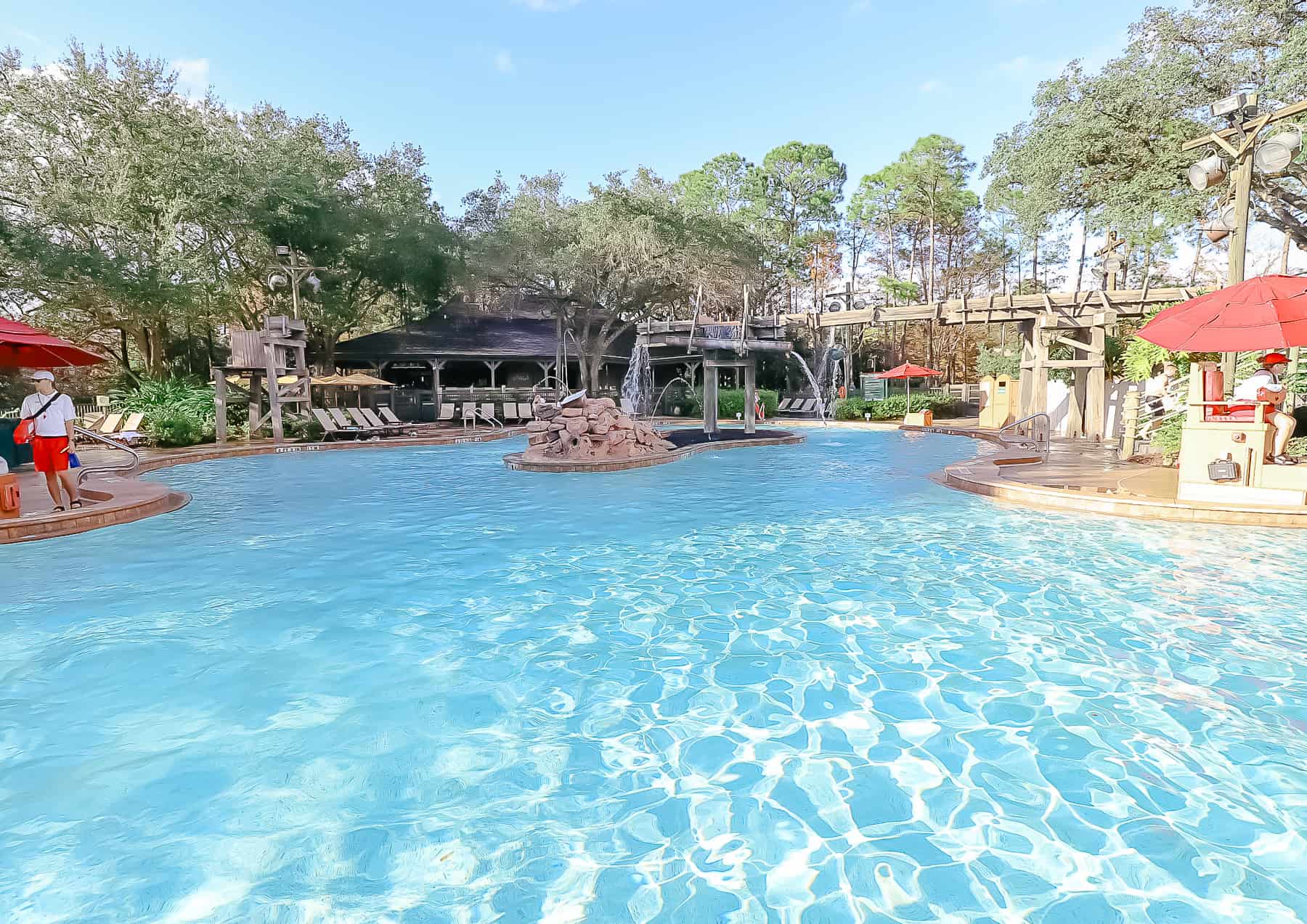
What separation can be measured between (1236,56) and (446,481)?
24.3 m

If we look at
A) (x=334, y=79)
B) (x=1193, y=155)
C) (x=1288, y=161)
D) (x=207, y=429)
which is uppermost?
(x=334, y=79)

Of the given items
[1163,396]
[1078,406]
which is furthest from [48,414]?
[1078,406]

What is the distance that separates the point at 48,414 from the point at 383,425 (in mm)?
13348

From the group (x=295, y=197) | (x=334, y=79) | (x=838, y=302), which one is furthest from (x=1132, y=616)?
(x=334, y=79)

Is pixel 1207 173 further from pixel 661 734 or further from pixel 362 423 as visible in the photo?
pixel 362 423

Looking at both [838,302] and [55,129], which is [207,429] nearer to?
[55,129]

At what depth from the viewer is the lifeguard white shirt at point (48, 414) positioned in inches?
316

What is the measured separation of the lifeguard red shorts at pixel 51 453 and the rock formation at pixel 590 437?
293 inches

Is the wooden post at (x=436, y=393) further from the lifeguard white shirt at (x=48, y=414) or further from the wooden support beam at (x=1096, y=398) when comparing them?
the wooden support beam at (x=1096, y=398)

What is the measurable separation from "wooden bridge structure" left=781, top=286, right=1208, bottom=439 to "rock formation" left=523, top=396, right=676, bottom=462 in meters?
10.7

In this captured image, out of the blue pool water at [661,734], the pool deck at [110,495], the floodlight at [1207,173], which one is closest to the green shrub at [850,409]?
the floodlight at [1207,173]

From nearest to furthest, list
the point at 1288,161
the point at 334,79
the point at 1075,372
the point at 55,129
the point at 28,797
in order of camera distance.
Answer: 1. the point at 28,797
2. the point at 1288,161
3. the point at 1075,372
4. the point at 55,129
5. the point at 334,79

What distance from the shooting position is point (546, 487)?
1168 cm

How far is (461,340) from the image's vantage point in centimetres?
3041
